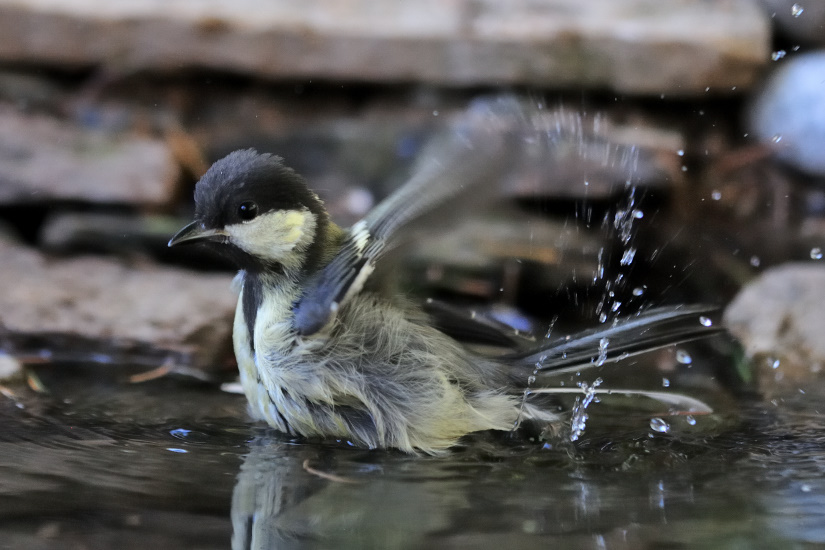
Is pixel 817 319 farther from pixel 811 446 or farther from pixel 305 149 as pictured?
pixel 305 149

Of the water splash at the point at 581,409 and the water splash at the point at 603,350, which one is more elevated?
the water splash at the point at 603,350

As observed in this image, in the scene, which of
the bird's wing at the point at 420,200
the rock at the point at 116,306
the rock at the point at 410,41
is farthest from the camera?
the rock at the point at 410,41

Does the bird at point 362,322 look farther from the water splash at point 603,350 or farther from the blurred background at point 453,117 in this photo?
the blurred background at point 453,117

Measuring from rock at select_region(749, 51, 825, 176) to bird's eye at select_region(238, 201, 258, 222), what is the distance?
3.36 meters

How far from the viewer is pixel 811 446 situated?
2.64m

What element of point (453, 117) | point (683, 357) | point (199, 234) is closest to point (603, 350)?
point (683, 357)

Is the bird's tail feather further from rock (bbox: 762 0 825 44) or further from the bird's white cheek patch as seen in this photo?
rock (bbox: 762 0 825 44)

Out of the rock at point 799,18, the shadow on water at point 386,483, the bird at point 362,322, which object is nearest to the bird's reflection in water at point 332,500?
the shadow on water at point 386,483

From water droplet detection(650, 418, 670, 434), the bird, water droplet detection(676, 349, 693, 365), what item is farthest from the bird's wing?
water droplet detection(676, 349, 693, 365)

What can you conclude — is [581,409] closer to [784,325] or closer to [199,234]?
[784,325]

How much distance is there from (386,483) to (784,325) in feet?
6.44

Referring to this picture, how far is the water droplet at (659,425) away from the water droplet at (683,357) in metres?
0.73

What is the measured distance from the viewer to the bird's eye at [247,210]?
8.88ft

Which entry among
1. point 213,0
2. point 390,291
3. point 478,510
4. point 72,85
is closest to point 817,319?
point 390,291
